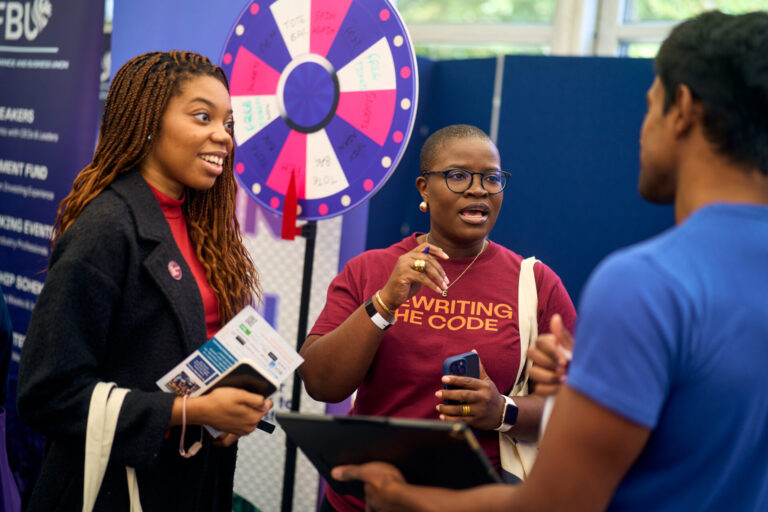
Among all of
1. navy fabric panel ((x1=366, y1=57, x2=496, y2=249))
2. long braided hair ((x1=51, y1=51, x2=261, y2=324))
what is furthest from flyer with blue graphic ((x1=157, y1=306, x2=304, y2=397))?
navy fabric panel ((x1=366, y1=57, x2=496, y2=249))

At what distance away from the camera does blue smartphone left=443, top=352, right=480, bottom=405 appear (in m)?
1.83

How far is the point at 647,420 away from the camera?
0.99m

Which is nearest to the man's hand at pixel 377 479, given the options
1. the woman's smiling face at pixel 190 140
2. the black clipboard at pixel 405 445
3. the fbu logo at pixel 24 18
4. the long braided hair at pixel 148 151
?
the black clipboard at pixel 405 445

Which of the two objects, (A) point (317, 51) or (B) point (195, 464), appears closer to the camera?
(B) point (195, 464)

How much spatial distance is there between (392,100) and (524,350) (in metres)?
0.95

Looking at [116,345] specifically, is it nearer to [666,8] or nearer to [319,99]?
[319,99]

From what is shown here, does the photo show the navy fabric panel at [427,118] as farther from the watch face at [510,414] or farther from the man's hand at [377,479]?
the man's hand at [377,479]

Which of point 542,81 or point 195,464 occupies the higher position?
point 542,81

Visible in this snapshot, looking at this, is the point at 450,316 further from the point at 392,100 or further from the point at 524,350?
the point at 392,100

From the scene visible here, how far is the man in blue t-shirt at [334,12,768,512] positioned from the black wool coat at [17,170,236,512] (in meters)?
0.96

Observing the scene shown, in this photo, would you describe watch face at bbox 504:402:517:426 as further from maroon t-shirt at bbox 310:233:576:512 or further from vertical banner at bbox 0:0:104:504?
vertical banner at bbox 0:0:104:504

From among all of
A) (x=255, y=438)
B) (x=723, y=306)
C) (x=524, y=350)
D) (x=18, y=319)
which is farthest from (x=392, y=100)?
(x=18, y=319)

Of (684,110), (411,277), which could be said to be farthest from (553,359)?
(411,277)

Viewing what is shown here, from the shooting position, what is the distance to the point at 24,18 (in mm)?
3570
